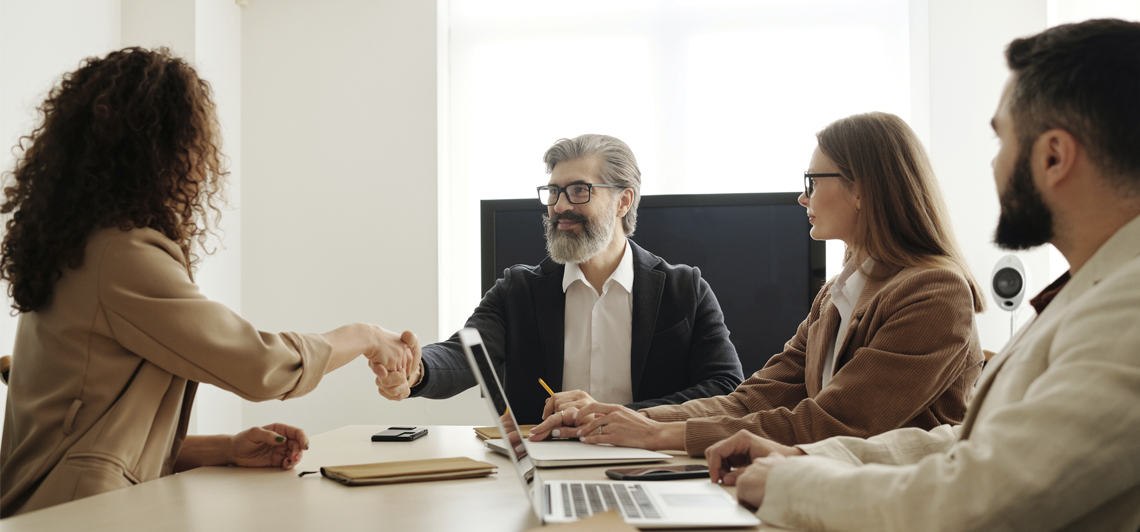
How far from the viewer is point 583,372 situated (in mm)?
2482

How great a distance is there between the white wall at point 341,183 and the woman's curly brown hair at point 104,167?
259cm

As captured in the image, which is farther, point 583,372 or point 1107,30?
point 583,372

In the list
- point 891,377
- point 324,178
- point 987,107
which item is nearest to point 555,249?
point 891,377

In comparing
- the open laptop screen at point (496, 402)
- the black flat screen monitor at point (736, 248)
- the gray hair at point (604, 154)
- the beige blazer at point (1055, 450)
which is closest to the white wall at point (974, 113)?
the black flat screen monitor at point (736, 248)

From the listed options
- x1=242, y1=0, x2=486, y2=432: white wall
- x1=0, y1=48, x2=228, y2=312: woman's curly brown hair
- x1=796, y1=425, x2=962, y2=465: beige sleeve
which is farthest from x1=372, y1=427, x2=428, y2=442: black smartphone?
x1=242, y1=0, x2=486, y2=432: white wall

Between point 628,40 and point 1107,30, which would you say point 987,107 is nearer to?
point 628,40

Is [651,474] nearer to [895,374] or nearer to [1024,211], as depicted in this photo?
[895,374]

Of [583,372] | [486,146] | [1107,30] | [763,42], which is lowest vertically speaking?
[583,372]

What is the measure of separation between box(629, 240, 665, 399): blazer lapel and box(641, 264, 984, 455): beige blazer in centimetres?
89

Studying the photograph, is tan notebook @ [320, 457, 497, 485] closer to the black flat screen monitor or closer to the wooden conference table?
the wooden conference table

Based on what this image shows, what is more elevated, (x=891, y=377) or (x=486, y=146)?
(x=486, y=146)

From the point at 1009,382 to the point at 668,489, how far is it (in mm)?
499

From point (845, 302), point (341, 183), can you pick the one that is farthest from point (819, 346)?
point (341, 183)

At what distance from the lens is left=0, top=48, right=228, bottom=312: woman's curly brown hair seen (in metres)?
1.26
